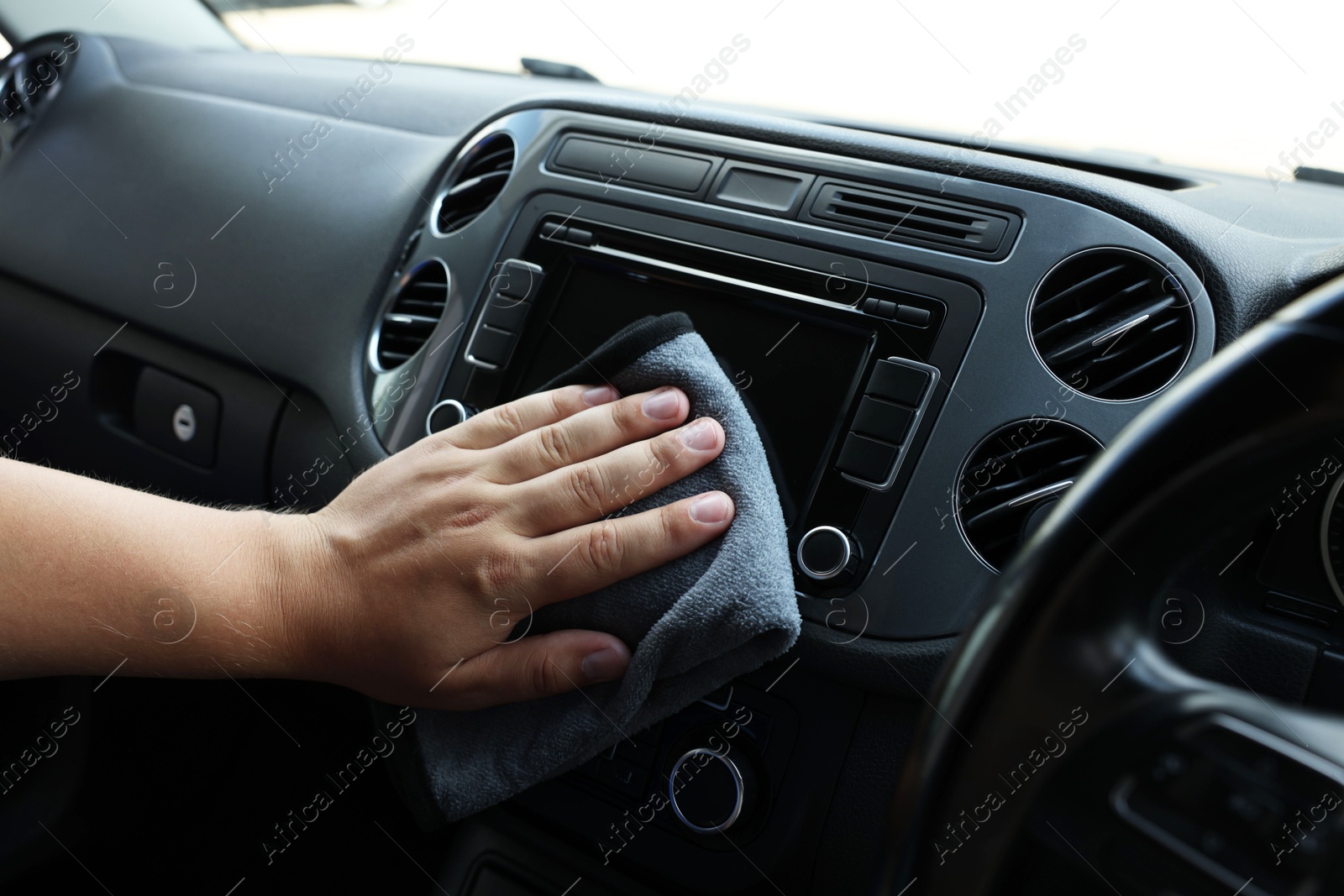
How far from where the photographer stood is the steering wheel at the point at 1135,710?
1.31ft

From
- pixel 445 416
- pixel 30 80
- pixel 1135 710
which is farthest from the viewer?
pixel 30 80

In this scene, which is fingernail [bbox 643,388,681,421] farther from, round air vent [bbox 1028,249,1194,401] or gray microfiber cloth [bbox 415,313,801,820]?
round air vent [bbox 1028,249,1194,401]

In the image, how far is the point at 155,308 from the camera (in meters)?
1.40

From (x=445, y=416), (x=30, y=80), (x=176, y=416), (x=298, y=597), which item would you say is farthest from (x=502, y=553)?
(x=30, y=80)

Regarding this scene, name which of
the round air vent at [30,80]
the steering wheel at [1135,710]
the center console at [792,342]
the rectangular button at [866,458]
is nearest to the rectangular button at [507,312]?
the center console at [792,342]

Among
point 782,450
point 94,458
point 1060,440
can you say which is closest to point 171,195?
point 94,458

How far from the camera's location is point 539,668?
30.0 inches

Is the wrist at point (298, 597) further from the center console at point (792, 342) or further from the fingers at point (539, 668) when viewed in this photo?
the center console at point (792, 342)

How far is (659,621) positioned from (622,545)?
0.07m

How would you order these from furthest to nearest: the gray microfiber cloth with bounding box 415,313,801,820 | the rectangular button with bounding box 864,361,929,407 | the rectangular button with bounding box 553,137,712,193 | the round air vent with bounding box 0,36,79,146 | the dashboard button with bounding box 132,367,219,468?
1. the round air vent with bounding box 0,36,79,146
2. the dashboard button with bounding box 132,367,219,468
3. the rectangular button with bounding box 553,137,712,193
4. the rectangular button with bounding box 864,361,929,407
5. the gray microfiber cloth with bounding box 415,313,801,820

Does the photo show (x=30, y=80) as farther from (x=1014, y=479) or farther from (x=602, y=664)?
(x=1014, y=479)

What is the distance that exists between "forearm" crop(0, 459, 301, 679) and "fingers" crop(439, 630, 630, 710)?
179 mm

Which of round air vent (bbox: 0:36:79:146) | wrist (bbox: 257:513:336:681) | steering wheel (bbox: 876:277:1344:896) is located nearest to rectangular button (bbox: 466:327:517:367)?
wrist (bbox: 257:513:336:681)

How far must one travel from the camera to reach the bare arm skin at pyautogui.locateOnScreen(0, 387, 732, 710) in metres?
0.75
